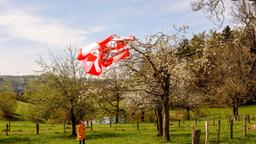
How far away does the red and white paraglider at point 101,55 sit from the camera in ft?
98.9

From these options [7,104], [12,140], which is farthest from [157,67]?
[7,104]

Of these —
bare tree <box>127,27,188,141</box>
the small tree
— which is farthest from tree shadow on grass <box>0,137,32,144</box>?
the small tree

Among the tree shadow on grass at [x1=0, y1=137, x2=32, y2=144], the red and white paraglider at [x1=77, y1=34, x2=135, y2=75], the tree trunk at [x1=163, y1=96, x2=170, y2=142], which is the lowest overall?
the tree shadow on grass at [x1=0, y1=137, x2=32, y2=144]

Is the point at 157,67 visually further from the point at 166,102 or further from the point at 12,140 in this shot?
the point at 12,140

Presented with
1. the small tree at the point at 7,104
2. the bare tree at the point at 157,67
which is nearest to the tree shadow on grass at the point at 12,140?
the bare tree at the point at 157,67

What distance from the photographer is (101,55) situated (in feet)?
101

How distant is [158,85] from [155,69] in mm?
2749

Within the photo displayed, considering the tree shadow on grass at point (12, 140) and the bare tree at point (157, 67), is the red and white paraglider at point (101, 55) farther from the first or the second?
the tree shadow on grass at point (12, 140)

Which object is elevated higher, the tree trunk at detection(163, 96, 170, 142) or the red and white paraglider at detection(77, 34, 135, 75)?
the red and white paraglider at detection(77, 34, 135, 75)

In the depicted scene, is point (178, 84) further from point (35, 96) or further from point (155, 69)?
point (35, 96)

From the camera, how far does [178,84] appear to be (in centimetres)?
3872

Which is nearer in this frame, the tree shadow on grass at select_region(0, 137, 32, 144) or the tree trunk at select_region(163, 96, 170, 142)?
the tree trunk at select_region(163, 96, 170, 142)

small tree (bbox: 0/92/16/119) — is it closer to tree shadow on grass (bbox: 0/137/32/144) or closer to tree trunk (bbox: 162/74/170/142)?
tree shadow on grass (bbox: 0/137/32/144)

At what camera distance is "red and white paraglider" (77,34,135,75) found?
30.1 meters
